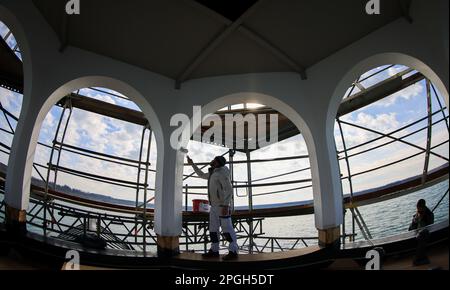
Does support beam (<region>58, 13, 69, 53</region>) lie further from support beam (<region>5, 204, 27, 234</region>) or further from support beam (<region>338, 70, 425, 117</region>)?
support beam (<region>338, 70, 425, 117</region>)

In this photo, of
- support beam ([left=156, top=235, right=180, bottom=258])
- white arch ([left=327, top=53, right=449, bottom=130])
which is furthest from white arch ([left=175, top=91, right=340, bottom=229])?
support beam ([left=156, top=235, right=180, bottom=258])

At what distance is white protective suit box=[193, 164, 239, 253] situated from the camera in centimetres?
411

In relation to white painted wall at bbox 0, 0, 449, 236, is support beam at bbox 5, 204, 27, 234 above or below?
below

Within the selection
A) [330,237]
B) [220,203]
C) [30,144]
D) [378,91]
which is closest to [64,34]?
[30,144]

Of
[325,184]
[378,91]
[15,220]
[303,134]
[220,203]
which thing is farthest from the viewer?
[378,91]

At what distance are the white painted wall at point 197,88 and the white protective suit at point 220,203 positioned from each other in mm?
728

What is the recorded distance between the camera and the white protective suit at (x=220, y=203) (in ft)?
13.5

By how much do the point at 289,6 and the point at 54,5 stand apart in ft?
10.7

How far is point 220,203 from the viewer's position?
416cm

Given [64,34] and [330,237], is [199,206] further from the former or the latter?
[64,34]

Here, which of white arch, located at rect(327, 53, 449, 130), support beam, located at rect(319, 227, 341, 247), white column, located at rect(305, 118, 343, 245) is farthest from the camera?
white column, located at rect(305, 118, 343, 245)

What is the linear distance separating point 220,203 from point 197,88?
2.20 metres

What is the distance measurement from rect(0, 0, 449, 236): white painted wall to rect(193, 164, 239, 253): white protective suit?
73 cm
